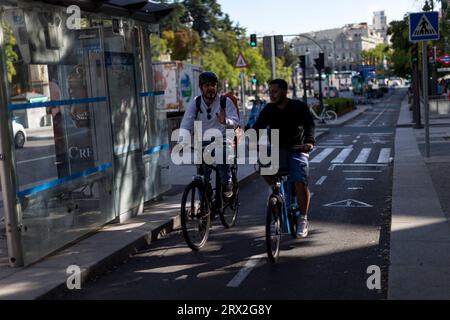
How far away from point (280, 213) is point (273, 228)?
276 millimetres

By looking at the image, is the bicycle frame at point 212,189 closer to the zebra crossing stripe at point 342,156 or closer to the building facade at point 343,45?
the zebra crossing stripe at point 342,156

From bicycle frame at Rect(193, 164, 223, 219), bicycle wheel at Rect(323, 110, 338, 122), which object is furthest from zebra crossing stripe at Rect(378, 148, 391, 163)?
bicycle wheel at Rect(323, 110, 338, 122)

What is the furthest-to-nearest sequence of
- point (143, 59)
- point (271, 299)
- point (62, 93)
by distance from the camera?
1. point (143, 59)
2. point (62, 93)
3. point (271, 299)

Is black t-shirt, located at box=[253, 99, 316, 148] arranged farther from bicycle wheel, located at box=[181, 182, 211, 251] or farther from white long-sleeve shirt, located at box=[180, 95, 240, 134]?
bicycle wheel, located at box=[181, 182, 211, 251]

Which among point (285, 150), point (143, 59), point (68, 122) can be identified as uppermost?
point (143, 59)

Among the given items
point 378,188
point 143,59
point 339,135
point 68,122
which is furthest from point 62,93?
point 339,135

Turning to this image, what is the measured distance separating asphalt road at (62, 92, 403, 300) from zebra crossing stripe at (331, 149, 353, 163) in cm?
548

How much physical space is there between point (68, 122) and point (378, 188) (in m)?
5.88

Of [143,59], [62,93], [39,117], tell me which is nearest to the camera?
[39,117]

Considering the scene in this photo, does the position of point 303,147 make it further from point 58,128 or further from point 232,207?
point 58,128

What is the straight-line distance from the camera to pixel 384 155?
16.1 metres

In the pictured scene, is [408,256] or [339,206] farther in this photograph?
[339,206]

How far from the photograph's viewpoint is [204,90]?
7.09 m
